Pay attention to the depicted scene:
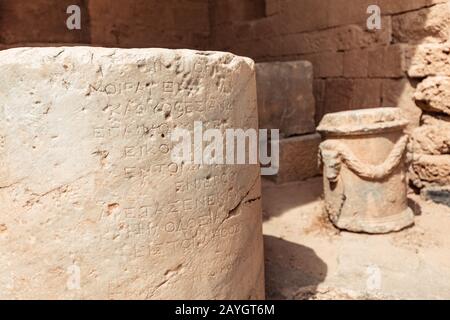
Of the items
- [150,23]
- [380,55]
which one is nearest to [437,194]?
[380,55]

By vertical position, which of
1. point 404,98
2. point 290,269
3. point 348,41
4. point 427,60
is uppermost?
point 348,41

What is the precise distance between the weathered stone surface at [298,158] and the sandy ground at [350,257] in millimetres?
493

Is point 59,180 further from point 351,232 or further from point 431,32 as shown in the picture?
point 431,32

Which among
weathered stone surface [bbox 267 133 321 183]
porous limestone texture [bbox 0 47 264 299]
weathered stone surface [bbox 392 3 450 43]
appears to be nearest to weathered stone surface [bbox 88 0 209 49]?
weathered stone surface [bbox 267 133 321 183]

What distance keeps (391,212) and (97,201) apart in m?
2.66

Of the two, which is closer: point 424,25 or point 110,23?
point 424,25

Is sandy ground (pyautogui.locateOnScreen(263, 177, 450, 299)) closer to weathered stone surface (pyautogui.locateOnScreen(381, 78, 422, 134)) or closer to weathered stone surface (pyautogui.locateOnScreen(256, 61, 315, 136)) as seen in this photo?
weathered stone surface (pyautogui.locateOnScreen(381, 78, 422, 134))

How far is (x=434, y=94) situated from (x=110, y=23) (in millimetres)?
4038

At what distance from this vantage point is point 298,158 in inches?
192
